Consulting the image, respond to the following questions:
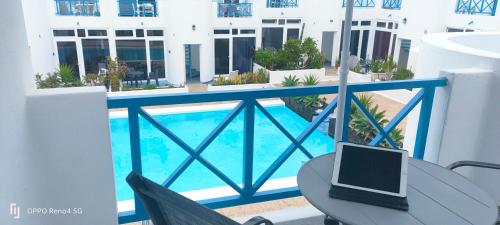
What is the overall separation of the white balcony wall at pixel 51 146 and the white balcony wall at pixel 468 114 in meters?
2.23

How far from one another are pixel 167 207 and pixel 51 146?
1101 millimetres

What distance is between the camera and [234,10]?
53.3 ft

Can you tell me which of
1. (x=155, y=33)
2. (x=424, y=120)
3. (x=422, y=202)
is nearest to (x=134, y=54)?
(x=155, y=33)

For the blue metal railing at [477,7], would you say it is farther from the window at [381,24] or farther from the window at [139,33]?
the window at [139,33]

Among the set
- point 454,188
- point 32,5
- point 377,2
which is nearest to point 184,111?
point 32,5

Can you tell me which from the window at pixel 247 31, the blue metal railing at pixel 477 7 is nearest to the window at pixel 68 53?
the window at pixel 247 31

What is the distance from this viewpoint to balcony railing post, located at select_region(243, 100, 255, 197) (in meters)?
2.19

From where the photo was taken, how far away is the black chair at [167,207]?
106 centimetres

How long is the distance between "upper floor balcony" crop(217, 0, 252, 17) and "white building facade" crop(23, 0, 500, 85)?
0.04 meters

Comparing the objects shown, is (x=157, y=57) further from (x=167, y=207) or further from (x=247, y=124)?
(x=167, y=207)

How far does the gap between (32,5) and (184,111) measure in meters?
7.63

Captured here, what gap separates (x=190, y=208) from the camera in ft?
4.36

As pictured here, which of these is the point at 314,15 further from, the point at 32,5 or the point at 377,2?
the point at 32,5

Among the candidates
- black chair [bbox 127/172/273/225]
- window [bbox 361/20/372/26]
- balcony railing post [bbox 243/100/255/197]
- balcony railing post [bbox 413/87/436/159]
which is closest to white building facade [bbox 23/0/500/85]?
window [bbox 361/20/372/26]
